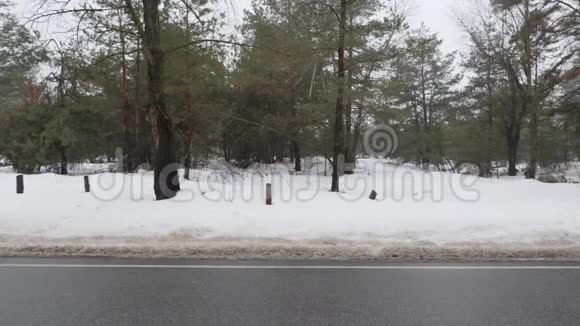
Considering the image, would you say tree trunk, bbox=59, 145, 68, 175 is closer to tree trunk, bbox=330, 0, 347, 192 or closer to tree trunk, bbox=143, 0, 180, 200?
tree trunk, bbox=143, 0, 180, 200

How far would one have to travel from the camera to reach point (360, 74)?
18.4m

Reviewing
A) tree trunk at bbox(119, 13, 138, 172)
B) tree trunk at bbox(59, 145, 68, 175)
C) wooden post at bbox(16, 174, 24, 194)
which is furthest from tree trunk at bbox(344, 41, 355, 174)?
tree trunk at bbox(59, 145, 68, 175)

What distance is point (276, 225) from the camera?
25.6ft

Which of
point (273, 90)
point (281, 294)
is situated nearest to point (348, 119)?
point (273, 90)

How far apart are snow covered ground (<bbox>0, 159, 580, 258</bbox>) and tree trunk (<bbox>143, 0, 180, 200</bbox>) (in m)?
0.46

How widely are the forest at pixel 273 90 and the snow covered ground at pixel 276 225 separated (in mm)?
1961

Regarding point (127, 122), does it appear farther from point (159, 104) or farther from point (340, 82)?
point (340, 82)

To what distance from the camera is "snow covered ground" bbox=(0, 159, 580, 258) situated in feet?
20.4

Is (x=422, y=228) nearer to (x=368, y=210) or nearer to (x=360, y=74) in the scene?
(x=368, y=210)

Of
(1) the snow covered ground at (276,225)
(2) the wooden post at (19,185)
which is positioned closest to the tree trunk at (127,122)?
(2) the wooden post at (19,185)

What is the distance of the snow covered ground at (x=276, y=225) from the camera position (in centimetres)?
620

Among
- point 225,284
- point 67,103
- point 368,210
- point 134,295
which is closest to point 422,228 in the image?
point 368,210

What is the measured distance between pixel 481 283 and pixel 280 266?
2.68 m

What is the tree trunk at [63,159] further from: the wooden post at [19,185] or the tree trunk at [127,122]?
the wooden post at [19,185]
